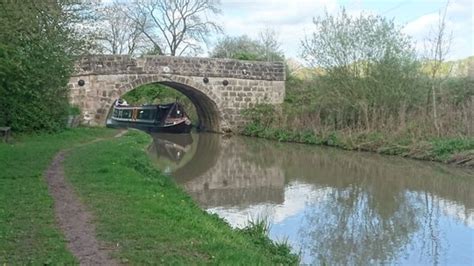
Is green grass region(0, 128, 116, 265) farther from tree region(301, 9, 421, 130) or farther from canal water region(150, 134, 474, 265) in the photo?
tree region(301, 9, 421, 130)

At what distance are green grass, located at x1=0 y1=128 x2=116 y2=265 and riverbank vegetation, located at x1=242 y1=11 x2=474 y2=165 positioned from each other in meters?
9.91

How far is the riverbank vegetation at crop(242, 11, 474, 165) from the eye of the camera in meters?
16.4

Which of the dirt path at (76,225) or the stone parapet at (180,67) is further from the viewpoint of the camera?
the stone parapet at (180,67)

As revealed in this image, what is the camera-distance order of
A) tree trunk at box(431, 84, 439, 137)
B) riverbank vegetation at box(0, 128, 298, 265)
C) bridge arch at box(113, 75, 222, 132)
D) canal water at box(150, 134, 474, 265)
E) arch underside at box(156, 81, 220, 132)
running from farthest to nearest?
1. arch underside at box(156, 81, 220, 132)
2. bridge arch at box(113, 75, 222, 132)
3. tree trunk at box(431, 84, 439, 137)
4. canal water at box(150, 134, 474, 265)
5. riverbank vegetation at box(0, 128, 298, 265)

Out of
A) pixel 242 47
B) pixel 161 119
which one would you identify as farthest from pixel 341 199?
pixel 242 47

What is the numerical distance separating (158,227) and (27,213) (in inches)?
56.5

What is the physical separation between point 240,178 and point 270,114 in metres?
12.0

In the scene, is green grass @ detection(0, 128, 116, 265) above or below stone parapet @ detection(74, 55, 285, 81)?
below

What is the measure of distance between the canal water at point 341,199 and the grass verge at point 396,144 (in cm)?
57

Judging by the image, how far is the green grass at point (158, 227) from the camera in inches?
193

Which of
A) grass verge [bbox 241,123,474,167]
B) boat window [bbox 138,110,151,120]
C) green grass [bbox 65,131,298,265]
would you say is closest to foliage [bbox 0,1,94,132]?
green grass [bbox 65,131,298,265]

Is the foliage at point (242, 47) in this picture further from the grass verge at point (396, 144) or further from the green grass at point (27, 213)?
the green grass at point (27, 213)

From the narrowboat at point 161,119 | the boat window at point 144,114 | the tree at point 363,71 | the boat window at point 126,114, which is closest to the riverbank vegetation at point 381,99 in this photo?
the tree at point 363,71

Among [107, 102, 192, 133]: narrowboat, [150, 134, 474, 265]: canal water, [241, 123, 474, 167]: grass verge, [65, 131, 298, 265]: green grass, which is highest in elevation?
[107, 102, 192, 133]: narrowboat
